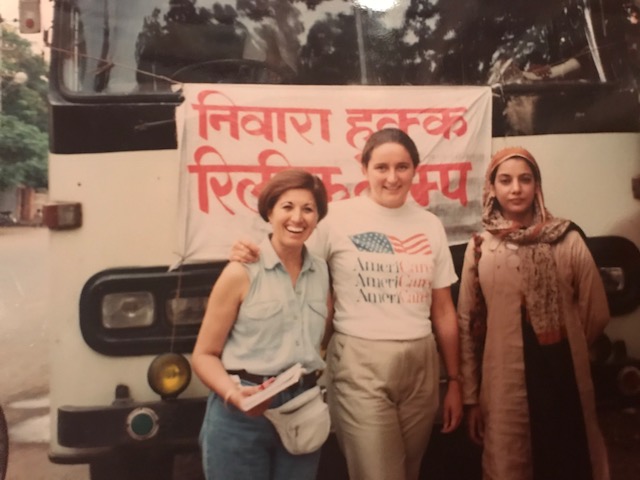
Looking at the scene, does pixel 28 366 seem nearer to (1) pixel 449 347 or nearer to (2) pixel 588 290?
(1) pixel 449 347

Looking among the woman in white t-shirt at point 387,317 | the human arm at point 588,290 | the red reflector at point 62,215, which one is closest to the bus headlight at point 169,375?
the woman in white t-shirt at point 387,317

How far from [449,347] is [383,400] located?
29 centimetres

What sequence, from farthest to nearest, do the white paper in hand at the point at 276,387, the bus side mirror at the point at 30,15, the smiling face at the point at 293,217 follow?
1. the bus side mirror at the point at 30,15
2. the smiling face at the point at 293,217
3. the white paper in hand at the point at 276,387

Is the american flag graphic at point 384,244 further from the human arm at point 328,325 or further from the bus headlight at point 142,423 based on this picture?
the bus headlight at point 142,423

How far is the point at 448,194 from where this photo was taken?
6.44 ft

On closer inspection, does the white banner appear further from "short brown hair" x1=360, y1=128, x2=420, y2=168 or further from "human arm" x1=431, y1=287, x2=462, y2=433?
"human arm" x1=431, y1=287, x2=462, y2=433

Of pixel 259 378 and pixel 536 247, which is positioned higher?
pixel 536 247

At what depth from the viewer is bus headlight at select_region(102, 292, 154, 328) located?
1.83 m

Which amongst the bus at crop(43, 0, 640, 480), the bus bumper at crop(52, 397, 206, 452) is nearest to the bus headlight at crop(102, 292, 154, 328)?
the bus at crop(43, 0, 640, 480)

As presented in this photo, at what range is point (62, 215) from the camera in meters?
1.79

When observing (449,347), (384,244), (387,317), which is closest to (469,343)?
(449,347)

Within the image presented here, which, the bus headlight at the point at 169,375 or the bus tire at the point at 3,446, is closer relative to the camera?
the bus headlight at the point at 169,375

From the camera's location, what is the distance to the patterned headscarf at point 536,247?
1901 millimetres

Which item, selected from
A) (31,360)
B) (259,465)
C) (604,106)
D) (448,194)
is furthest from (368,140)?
(31,360)
